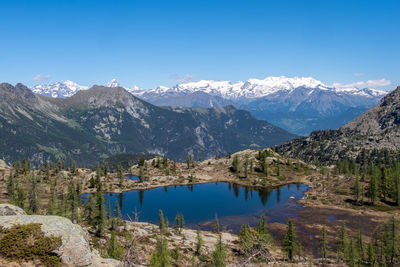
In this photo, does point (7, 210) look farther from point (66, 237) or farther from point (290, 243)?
point (290, 243)

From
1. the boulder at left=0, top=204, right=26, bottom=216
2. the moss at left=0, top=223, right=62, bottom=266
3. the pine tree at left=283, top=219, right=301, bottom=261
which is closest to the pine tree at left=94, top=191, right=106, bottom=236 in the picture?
the pine tree at left=283, top=219, right=301, bottom=261

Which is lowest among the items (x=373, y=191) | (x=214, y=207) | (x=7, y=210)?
(x=214, y=207)

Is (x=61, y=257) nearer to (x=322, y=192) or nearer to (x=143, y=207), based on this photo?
(x=143, y=207)

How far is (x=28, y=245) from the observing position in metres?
19.1

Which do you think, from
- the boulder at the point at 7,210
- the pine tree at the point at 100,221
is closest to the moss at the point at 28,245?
the boulder at the point at 7,210

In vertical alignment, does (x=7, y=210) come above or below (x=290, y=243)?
above

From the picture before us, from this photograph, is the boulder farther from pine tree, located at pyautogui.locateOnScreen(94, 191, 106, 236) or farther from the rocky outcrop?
pine tree, located at pyautogui.locateOnScreen(94, 191, 106, 236)

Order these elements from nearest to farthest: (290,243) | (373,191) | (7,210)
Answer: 1. (7,210)
2. (290,243)
3. (373,191)

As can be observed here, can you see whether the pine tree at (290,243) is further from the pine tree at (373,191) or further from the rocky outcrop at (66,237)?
the pine tree at (373,191)

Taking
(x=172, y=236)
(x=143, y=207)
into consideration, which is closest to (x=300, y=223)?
(x=172, y=236)

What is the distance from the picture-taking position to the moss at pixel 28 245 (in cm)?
1867

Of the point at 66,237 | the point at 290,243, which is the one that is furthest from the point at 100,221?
the point at 66,237

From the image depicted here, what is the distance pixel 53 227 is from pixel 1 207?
10088 mm

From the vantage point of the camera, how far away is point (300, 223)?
139 meters
